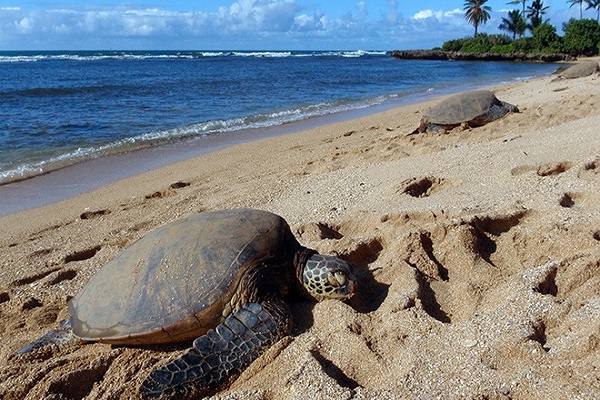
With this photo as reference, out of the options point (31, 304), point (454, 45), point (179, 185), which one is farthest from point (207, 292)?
point (454, 45)

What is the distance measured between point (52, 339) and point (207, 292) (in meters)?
1.09

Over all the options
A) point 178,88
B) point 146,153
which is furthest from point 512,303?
point 178,88

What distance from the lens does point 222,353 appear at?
8.86ft

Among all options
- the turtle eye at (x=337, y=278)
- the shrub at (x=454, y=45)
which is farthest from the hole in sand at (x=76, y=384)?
the shrub at (x=454, y=45)

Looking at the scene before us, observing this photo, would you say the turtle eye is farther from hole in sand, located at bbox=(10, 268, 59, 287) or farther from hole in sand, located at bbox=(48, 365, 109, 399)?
hole in sand, located at bbox=(10, 268, 59, 287)

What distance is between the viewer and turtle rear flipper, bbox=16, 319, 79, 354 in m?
3.05

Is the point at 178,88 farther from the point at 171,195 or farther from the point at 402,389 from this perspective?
the point at 402,389

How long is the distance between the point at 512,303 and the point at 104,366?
2426mm

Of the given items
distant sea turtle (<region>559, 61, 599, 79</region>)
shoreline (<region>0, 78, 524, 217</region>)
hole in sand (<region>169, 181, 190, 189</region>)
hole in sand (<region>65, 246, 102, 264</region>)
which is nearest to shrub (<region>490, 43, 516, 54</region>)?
distant sea turtle (<region>559, 61, 599, 79</region>)

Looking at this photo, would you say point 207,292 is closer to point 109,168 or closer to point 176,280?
point 176,280

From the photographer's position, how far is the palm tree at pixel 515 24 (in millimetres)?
64481

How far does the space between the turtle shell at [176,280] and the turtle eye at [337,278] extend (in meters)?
0.34

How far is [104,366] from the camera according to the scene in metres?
2.87

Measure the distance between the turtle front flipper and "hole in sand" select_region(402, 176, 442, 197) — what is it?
2529 mm
